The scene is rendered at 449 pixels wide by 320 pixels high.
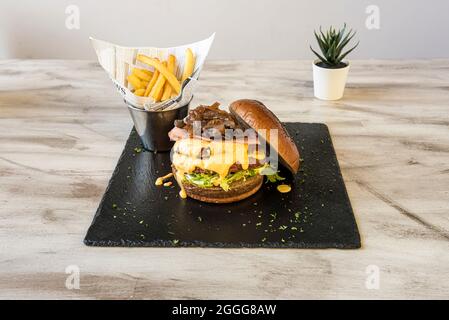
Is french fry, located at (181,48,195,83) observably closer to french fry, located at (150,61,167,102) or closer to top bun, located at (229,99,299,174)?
french fry, located at (150,61,167,102)

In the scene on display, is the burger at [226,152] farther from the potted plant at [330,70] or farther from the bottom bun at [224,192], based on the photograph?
the potted plant at [330,70]

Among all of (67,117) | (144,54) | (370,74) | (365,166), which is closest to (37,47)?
(67,117)

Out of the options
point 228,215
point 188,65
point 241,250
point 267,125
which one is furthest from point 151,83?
point 241,250

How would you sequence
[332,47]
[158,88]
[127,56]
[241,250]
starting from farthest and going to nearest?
[332,47] → [127,56] → [158,88] → [241,250]

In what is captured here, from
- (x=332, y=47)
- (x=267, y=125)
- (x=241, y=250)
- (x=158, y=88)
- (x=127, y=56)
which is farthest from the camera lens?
(x=332, y=47)

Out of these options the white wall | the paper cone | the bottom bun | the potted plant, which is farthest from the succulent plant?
the white wall

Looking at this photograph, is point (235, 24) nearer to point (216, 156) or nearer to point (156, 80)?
Result: point (156, 80)

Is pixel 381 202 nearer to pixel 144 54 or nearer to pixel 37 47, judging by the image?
pixel 144 54
